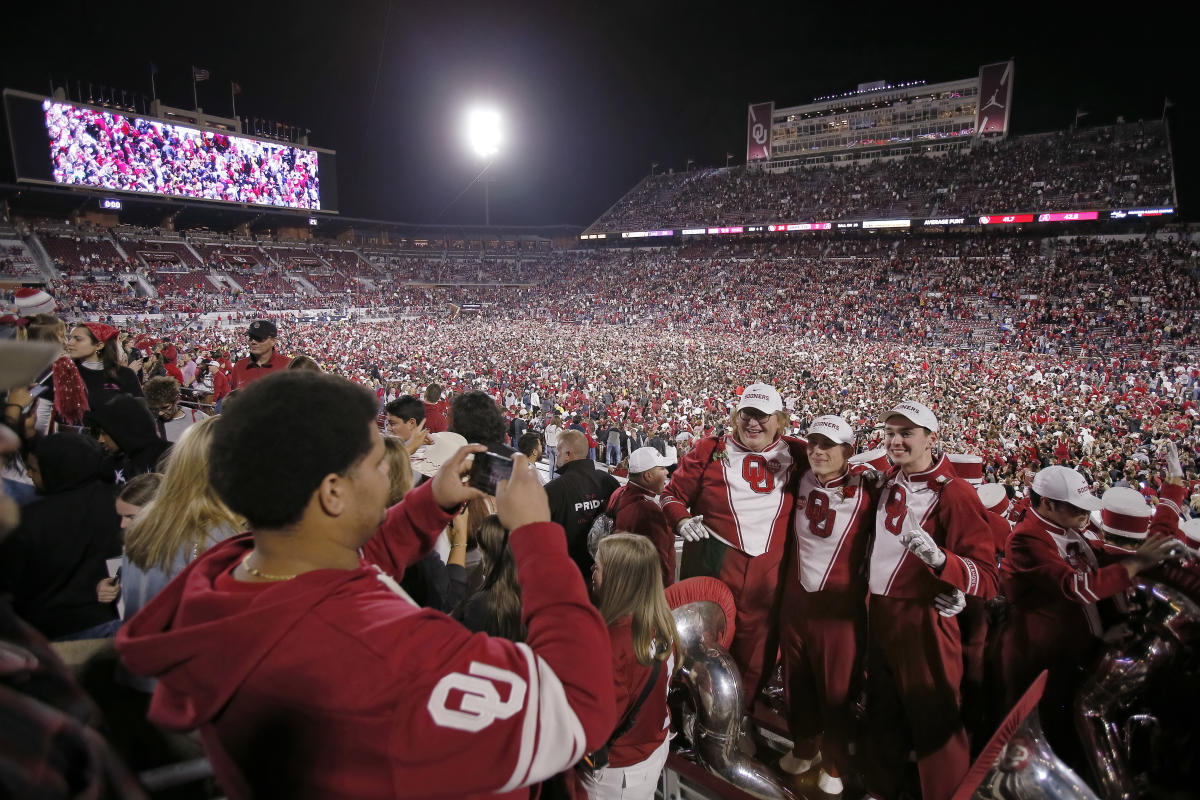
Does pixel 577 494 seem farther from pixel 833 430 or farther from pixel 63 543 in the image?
pixel 63 543

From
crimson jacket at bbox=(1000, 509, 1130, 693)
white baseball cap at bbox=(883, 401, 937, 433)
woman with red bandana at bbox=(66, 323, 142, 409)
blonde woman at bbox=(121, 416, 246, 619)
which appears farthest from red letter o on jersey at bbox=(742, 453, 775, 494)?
woman with red bandana at bbox=(66, 323, 142, 409)

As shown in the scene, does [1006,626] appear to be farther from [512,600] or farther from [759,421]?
[512,600]

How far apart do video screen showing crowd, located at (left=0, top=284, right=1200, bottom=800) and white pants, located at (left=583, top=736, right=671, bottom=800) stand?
0.02m

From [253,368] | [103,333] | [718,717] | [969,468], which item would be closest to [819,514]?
[718,717]

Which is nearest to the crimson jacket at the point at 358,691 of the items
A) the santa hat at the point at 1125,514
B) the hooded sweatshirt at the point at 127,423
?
the santa hat at the point at 1125,514

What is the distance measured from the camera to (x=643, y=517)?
3.44 meters

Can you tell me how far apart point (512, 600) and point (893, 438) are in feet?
6.51

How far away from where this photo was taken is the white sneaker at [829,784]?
2939mm

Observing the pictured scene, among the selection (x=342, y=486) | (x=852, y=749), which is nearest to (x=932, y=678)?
(x=852, y=749)

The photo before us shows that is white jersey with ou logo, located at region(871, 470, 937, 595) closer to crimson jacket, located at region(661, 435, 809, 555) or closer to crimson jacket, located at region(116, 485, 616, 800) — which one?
crimson jacket, located at region(661, 435, 809, 555)

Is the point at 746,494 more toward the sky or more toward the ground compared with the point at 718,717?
more toward the sky

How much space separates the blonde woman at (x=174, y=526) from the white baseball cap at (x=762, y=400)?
2581mm

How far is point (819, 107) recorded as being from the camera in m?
48.2

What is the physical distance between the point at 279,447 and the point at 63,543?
1901mm
